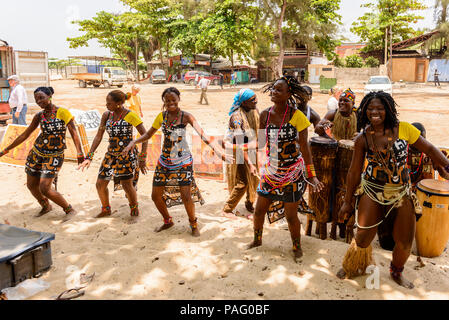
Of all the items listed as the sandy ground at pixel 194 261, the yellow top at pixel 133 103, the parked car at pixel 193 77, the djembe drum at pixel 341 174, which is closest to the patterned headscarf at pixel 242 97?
the djembe drum at pixel 341 174

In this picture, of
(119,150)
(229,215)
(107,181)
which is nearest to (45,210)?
(107,181)

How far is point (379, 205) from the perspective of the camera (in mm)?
3256

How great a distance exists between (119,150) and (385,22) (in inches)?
1493

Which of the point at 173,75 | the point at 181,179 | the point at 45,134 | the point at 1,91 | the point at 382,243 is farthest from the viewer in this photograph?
the point at 173,75

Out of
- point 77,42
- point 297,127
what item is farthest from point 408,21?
point 297,127

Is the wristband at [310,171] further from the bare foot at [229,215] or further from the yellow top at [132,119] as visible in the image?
the yellow top at [132,119]

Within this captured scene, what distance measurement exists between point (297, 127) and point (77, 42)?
4074 centimetres

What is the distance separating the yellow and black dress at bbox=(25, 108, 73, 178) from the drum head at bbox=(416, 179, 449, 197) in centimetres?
460

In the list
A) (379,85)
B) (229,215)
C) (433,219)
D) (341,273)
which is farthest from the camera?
(379,85)

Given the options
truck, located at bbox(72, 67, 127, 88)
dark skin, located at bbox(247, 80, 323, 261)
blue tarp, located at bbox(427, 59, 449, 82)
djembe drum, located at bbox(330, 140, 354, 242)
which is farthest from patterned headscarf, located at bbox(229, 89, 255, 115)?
blue tarp, located at bbox(427, 59, 449, 82)

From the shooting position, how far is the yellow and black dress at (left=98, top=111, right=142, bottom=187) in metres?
5.02

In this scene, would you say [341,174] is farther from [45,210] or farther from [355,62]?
[355,62]

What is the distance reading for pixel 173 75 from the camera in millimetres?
43625
